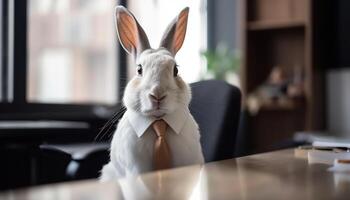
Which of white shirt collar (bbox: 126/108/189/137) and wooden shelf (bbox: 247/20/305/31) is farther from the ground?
wooden shelf (bbox: 247/20/305/31)

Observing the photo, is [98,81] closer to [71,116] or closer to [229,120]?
[71,116]

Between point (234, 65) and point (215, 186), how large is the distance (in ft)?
10.7

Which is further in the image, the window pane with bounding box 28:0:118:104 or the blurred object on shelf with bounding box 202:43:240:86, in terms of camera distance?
the blurred object on shelf with bounding box 202:43:240:86

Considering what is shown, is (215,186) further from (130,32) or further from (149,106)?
(130,32)

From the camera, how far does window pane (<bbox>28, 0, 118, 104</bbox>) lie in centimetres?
332

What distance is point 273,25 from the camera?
375 cm

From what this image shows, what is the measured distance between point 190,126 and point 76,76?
2.72 metres

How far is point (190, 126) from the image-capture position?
41.3 inches

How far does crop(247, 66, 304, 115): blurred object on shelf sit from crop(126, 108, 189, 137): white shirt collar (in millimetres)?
2680

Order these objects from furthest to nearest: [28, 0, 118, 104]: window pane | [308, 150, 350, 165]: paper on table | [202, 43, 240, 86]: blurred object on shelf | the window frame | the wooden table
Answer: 1. [202, 43, 240, 86]: blurred object on shelf
2. [28, 0, 118, 104]: window pane
3. the window frame
4. [308, 150, 350, 165]: paper on table
5. the wooden table

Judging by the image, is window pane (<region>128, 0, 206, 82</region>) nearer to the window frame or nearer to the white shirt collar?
A: the white shirt collar

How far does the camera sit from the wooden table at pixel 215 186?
686mm

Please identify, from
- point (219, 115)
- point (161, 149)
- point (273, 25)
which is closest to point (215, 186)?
point (161, 149)

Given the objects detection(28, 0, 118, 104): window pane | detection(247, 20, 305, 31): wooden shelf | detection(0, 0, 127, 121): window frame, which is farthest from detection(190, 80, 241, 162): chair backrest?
detection(247, 20, 305, 31): wooden shelf
